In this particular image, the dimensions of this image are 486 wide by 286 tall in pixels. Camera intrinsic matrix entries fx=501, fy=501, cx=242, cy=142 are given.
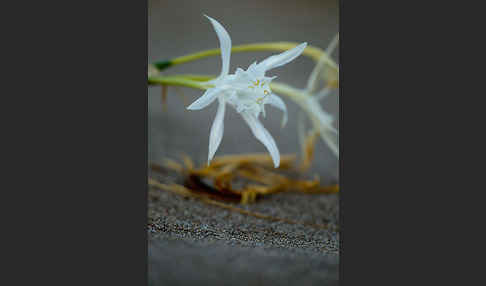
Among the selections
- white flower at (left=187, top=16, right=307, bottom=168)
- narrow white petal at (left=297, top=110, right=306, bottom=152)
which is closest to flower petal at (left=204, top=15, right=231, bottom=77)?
white flower at (left=187, top=16, right=307, bottom=168)

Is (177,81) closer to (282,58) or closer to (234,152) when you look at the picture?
(282,58)

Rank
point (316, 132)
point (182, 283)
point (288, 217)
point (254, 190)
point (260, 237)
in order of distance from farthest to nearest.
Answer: point (316, 132) → point (254, 190) → point (288, 217) → point (260, 237) → point (182, 283)

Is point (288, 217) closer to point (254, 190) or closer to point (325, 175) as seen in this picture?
point (254, 190)

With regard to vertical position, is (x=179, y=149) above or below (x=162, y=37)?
below

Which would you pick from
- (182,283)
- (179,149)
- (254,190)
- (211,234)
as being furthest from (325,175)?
(182,283)

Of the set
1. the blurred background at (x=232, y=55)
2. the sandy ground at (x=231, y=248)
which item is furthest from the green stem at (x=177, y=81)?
the sandy ground at (x=231, y=248)

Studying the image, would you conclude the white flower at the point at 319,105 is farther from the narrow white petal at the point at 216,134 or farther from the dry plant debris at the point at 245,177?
the narrow white petal at the point at 216,134

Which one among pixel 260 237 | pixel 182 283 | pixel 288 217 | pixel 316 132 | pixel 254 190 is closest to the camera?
pixel 182 283
